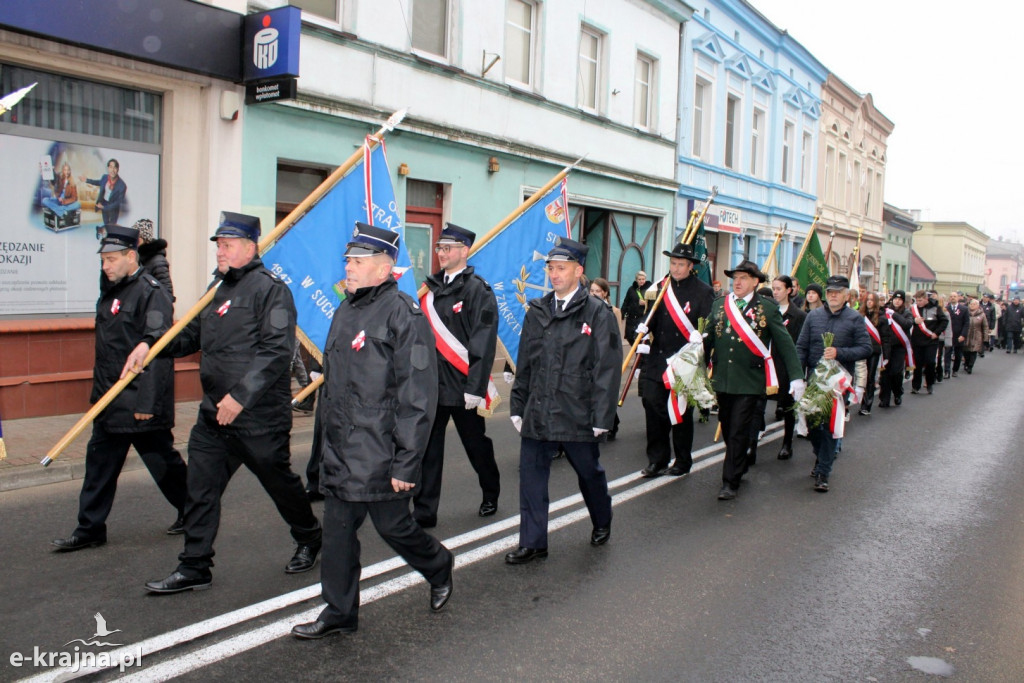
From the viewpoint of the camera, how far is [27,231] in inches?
366

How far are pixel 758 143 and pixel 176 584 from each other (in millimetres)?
25966

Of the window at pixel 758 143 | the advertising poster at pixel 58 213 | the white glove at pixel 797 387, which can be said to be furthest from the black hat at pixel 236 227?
the window at pixel 758 143

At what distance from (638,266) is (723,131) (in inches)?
247

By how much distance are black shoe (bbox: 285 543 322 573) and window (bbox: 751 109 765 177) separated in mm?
24657

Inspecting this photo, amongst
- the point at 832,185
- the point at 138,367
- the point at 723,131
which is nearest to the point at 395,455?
the point at 138,367

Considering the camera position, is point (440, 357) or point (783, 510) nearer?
point (440, 357)

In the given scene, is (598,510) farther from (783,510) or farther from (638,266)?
(638,266)

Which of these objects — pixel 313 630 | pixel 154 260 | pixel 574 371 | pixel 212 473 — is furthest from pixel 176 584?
pixel 154 260

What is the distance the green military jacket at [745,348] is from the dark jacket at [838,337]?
3.26 ft

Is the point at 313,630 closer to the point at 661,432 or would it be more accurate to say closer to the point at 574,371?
the point at 574,371

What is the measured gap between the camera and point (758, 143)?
90.4 ft

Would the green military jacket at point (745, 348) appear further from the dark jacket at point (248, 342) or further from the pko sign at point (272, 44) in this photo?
the pko sign at point (272, 44)

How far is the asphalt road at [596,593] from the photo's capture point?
3957 mm

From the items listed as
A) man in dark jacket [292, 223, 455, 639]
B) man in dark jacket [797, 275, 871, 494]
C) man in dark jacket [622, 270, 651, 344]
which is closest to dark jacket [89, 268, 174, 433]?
man in dark jacket [292, 223, 455, 639]
